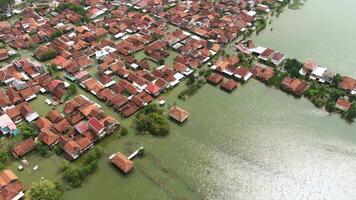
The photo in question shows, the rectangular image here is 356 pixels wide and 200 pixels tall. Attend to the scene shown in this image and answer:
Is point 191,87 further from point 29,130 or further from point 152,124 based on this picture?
point 29,130

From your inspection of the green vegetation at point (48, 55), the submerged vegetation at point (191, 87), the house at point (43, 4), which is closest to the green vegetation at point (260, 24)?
Answer: the submerged vegetation at point (191, 87)

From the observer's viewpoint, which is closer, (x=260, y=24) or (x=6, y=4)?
(x=260, y=24)

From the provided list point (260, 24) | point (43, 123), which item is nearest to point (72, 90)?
point (43, 123)

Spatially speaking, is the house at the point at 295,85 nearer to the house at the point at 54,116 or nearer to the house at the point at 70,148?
the house at the point at 70,148

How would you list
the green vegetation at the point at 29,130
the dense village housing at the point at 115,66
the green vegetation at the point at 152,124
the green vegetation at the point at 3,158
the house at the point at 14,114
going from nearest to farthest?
the green vegetation at the point at 3,158, the green vegetation at the point at 29,130, the dense village housing at the point at 115,66, the green vegetation at the point at 152,124, the house at the point at 14,114

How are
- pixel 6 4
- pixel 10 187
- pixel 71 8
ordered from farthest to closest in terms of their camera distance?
1. pixel 71 8
2. pixel 6 4
3. pixel 10 187

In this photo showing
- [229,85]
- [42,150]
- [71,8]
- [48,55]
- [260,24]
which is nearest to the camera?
[42,150]

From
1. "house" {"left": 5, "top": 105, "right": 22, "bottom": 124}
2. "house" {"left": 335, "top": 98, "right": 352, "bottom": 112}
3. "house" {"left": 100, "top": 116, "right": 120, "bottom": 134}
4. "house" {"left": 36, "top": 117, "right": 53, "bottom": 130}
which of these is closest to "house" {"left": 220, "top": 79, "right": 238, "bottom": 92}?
"house" {"left": 335, "top": 98, "right": 352, "bottom": 112}

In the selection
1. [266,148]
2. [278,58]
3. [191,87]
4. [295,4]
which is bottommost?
[266,148]
